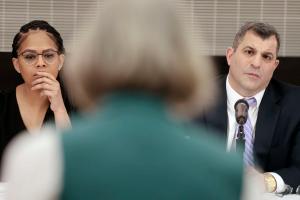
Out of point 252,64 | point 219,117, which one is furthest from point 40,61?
point 252,64

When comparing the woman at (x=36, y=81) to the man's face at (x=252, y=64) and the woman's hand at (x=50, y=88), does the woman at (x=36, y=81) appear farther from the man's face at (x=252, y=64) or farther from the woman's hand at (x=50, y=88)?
the man's face at (x=252, y=64)

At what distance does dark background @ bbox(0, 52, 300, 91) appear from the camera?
4410 mm

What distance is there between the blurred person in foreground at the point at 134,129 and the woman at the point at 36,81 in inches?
104

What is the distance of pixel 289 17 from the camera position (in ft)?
17.1

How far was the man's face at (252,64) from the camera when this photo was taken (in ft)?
12.5

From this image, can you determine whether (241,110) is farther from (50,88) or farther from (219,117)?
(50,88)

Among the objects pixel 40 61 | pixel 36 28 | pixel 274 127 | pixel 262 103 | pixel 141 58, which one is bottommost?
pixel 274 127

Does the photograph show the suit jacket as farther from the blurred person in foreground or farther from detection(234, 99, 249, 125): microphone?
detection(234, 99, 249, 125): microphone

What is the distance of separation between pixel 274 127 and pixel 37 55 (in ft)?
4.22

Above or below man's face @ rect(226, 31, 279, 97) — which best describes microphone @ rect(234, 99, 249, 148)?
below

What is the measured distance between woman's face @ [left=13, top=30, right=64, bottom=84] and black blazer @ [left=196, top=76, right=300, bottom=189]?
853 millimetres

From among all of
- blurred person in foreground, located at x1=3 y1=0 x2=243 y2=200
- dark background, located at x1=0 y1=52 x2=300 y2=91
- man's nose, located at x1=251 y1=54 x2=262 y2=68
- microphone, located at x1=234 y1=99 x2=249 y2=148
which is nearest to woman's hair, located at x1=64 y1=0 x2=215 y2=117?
blurred person in foreground, located at x1=3 y1=0 x2=243 y2=200

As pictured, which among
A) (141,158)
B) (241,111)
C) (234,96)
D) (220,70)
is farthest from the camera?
(220,70)

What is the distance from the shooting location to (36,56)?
3859 mm
